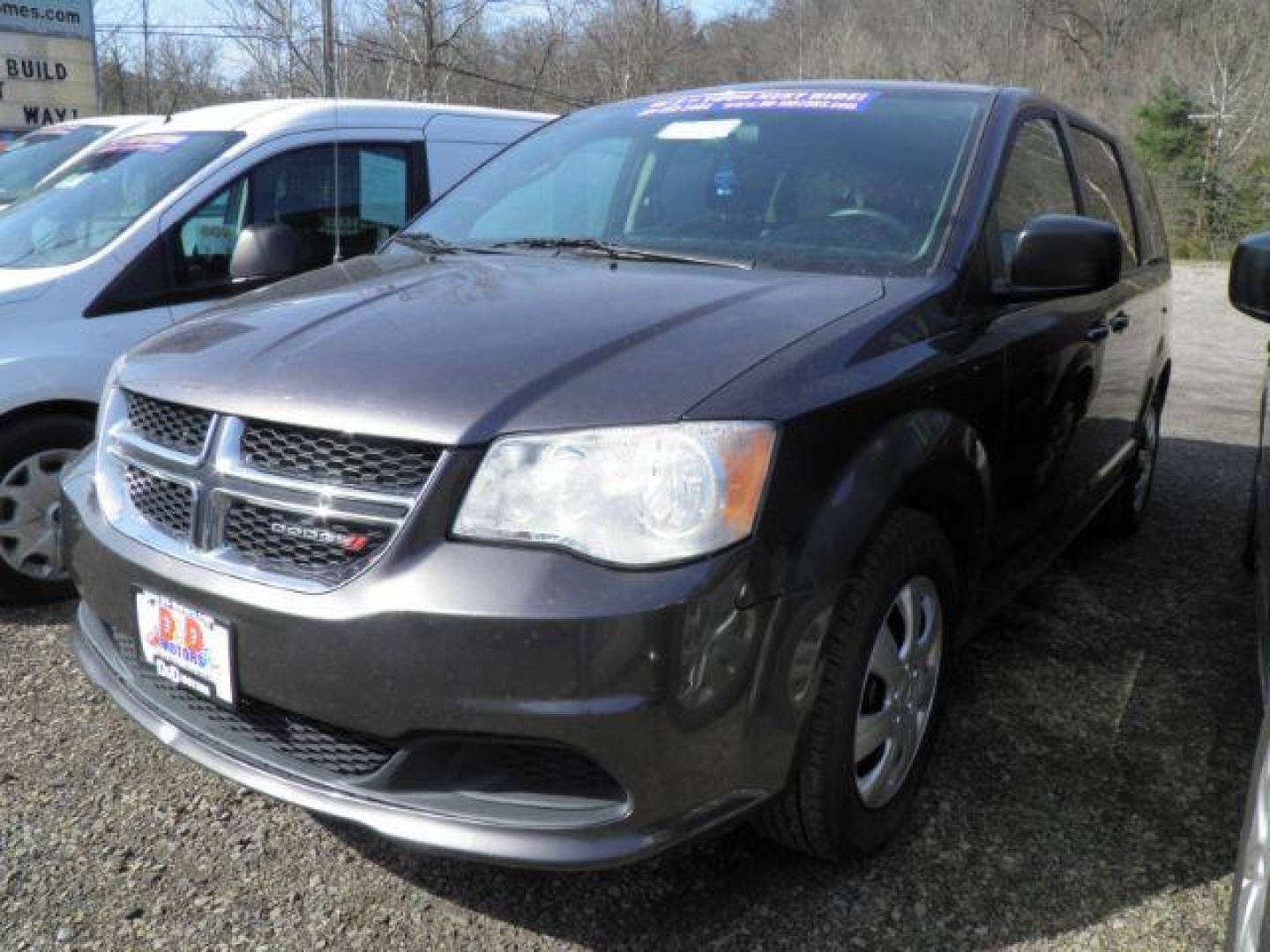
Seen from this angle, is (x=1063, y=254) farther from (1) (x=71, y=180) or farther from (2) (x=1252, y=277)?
(1) (x=71, y=180)

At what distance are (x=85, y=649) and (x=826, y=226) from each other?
1.99 metres

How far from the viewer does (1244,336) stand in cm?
1321

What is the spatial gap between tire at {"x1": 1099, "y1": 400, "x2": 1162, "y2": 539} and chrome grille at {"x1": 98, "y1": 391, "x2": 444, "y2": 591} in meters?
3.49

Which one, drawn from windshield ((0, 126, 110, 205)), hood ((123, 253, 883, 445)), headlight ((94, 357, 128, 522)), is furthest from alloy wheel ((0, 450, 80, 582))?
windshield ((0, 126, 110, 205))

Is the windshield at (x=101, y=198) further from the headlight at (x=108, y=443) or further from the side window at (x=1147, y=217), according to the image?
the side window at (x=1147, y=217)

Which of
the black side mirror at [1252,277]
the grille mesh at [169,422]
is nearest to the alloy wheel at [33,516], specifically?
the grille mesh at [169,422]

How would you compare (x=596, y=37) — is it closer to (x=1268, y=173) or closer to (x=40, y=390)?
(x=1268, y=173)

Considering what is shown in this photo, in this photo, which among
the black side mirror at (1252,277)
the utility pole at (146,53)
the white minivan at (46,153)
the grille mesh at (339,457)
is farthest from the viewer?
the utility pole at (146,53)

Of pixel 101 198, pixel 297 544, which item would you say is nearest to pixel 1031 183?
pixel 297 544

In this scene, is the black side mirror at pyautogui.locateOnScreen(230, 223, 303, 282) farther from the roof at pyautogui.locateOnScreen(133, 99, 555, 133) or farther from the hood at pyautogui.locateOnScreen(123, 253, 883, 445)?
the roof at pyautogui.locateOnScreen(133, 99, 555, 133)

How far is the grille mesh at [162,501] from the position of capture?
6.95 feet

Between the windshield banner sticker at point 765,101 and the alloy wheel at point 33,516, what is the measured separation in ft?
7.40

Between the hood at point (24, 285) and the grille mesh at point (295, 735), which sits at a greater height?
the hood at point (24, 285)

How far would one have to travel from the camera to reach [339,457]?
75.5 inches
